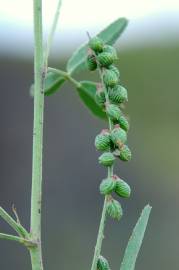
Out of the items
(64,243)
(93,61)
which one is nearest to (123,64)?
(64,243)

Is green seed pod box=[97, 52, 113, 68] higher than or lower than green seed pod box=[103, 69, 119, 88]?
higher

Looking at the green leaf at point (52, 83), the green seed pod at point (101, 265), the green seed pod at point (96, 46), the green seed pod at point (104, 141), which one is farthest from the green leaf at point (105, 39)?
the green seed pod at point (101, 265)

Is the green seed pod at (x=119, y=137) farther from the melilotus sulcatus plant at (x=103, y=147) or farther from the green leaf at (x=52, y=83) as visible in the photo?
the green leaf at (x=52, y=83)

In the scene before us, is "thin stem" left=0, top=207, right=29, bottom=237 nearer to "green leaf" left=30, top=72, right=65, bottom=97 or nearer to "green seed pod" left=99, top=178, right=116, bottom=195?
"green seed pod" left=99, top=178, right=116, bottom=195

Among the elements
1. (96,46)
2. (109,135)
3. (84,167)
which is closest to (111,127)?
(109,135)

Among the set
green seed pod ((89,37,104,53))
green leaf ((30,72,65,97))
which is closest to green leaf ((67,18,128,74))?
green leaf ((30,72,65,97))

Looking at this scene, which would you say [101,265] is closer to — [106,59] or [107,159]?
[107,159]

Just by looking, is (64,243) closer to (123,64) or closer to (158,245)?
(158,245)
